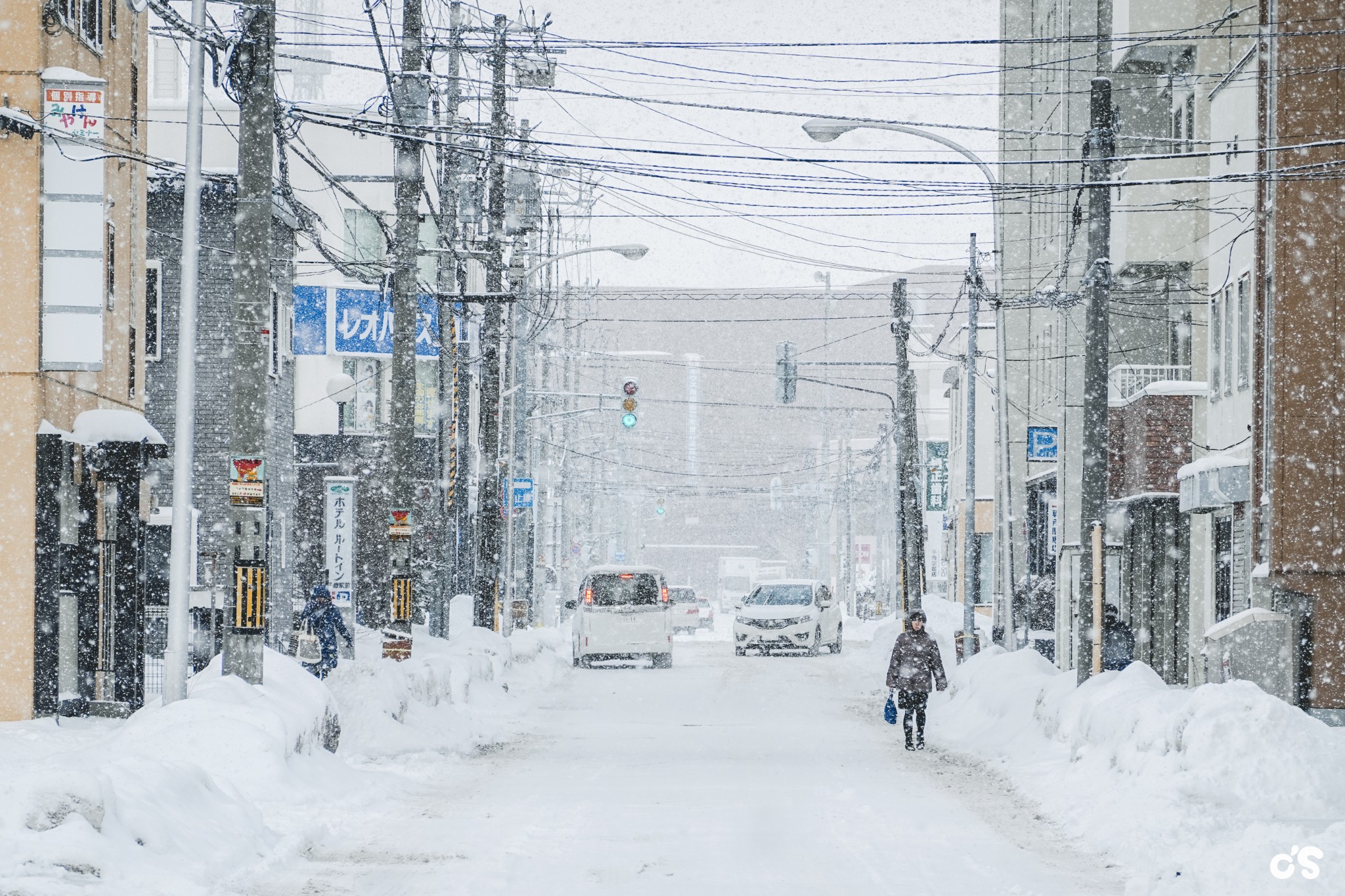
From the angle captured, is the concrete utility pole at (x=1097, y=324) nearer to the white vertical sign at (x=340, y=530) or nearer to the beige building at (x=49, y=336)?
the beige building at (x=49, y=336)

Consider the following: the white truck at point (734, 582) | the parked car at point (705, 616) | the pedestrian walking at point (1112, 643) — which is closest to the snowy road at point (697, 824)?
the pedestrian walking at point (1112, 643)

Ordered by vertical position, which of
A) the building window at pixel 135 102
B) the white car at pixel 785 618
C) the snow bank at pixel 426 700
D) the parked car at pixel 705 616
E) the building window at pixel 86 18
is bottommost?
the parked car at pixel 705 616

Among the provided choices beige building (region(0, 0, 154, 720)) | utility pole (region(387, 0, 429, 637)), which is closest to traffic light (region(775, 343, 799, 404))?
utility pole (region(387, 0, 429, 637))

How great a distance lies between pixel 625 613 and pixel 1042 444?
9.80 meters

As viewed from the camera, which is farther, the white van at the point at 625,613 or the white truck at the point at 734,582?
the white truck at the point at 734,582

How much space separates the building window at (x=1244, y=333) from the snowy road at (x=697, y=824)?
25.8 ft

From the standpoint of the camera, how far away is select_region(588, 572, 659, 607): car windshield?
37281 mm

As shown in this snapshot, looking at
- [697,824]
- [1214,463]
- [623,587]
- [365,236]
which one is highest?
[365,236]

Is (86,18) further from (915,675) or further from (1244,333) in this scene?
(1244,333)

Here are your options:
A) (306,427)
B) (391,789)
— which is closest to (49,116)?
(391,789)

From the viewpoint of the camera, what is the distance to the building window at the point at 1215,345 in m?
26.9

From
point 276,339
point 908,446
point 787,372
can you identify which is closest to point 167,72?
point 276,339

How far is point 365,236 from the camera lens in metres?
46.7

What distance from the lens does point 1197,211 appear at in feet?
99.3
